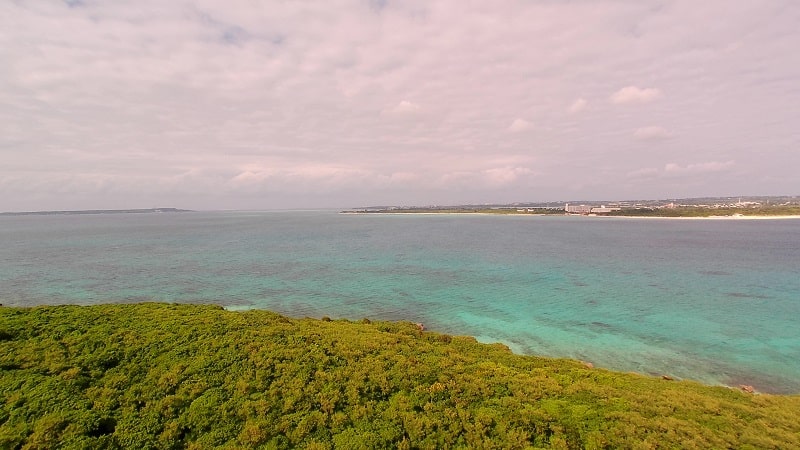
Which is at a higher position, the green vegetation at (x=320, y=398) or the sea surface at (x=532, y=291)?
the green vegetation at (x=320, y=398)

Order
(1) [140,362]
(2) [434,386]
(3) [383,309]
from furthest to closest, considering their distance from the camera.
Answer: (3) [383,309]
(1) [140,362]
(2) [434,386]

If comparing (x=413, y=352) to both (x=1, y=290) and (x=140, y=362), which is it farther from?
(x=1, y=290)

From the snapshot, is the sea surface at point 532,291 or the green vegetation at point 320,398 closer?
the green vegetation at point 320,398

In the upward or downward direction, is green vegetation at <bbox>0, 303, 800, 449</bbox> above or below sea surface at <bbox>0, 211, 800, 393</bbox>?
above

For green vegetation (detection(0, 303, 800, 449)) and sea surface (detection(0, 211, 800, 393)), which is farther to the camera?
sea surface (detection(0, 211, 800, 393))

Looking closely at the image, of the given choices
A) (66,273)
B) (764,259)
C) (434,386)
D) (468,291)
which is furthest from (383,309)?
(764,259)
